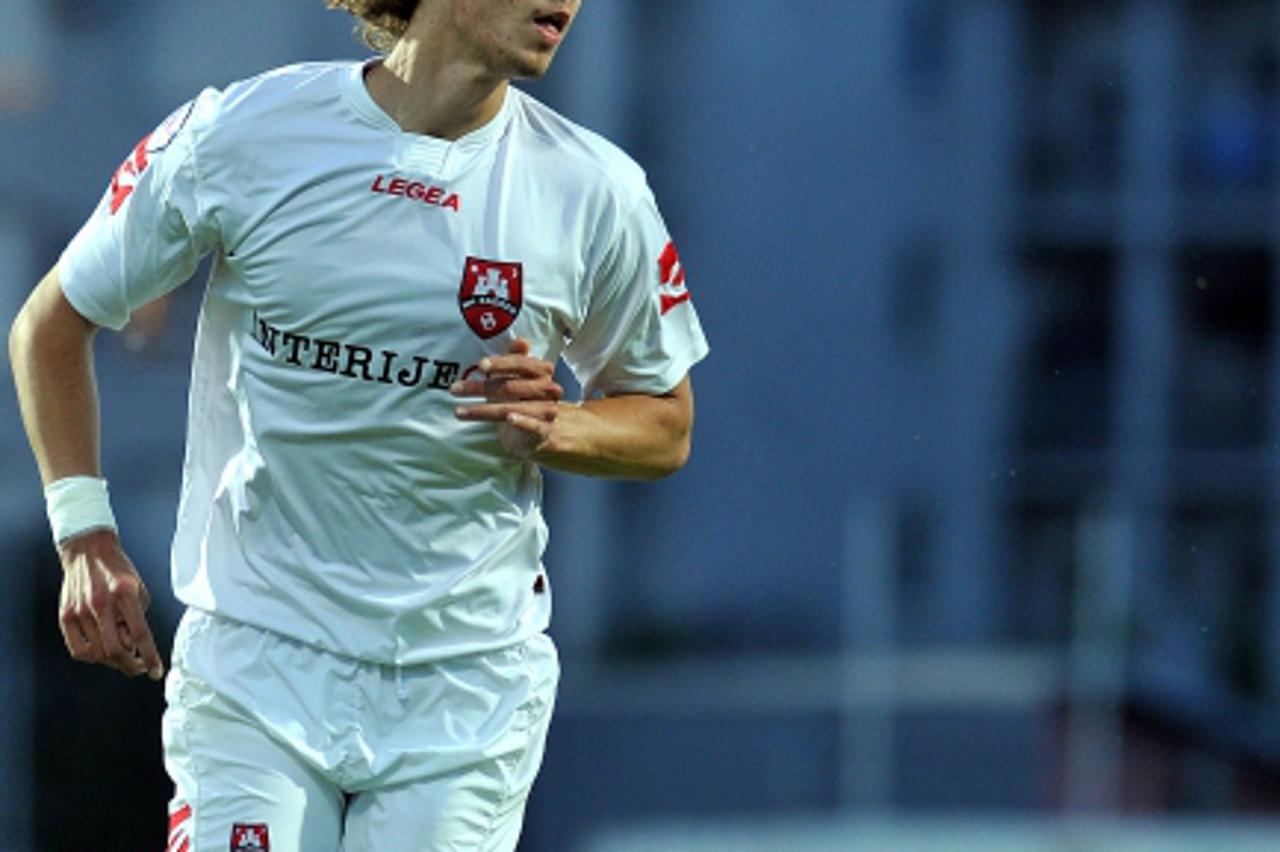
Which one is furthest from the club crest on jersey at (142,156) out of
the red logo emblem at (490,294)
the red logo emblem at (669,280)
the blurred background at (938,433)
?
the blurred background at (938,433)

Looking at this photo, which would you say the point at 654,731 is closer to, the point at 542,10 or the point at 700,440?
the point at 700,440

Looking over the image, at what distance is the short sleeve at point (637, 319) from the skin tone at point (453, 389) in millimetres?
41

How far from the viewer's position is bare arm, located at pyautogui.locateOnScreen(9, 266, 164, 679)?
3105mm

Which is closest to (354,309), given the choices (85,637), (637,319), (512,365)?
(512,365)

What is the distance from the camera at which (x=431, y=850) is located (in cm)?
312

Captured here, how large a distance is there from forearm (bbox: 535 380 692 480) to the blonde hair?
549 mm

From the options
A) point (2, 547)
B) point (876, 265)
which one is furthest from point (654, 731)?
point (2, 547)

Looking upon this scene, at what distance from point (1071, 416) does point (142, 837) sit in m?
6.37

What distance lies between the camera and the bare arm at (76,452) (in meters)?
3.11

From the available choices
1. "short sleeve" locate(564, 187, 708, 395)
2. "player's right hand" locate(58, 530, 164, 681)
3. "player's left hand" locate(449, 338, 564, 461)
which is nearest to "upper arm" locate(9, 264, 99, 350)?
"player's right hand" locate(58, 530, 164, 681)

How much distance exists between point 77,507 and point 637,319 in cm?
73

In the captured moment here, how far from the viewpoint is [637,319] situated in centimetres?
330

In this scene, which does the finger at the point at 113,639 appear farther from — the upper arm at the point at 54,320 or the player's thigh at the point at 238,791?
the upper arm at the point at 54,320

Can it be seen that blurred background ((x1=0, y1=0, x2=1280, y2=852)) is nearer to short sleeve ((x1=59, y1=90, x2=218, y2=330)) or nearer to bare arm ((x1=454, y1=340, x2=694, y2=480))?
bare arm ((x1=454, y1=340, x2=694, y2=480))
